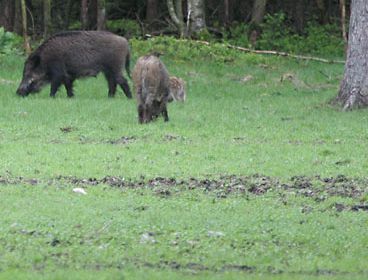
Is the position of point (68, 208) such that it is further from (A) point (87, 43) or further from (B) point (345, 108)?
(A) point (87, 43)

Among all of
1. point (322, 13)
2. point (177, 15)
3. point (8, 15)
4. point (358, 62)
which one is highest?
point (358, 62)

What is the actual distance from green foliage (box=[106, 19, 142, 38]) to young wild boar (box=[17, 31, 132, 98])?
975 centimetres

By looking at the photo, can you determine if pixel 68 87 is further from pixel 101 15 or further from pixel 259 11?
pixel 259 11

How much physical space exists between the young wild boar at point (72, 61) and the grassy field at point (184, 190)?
0.96 m

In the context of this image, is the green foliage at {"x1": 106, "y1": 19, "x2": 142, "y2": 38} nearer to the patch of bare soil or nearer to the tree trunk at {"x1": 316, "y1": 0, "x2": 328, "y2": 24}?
the tree trunk at {"x1": 316, "y1": 0, "x2": 328, "y2": 24}

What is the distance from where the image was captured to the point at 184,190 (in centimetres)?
1214

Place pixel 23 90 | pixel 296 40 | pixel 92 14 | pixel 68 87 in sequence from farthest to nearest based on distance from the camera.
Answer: pixel 92 14, pixel 296 40, pixel 68 87, pixel 23 90

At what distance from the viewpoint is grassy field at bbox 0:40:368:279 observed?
352 inches

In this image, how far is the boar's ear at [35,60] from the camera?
2300 cm

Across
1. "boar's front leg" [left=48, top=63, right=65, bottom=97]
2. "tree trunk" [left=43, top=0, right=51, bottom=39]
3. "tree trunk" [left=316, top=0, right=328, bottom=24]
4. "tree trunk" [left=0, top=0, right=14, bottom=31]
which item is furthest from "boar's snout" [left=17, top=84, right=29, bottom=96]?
"tree trunk" [left=316, top=0, right=328, bottom=24]

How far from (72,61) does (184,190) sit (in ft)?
37.5

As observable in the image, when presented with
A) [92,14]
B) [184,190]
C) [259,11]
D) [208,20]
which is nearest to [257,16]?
[259,11]

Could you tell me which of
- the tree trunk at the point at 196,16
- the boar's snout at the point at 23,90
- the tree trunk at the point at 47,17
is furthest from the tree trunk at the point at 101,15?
the boar's snout at the point at 23,90

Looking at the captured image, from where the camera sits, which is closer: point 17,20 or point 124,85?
point 124,85
